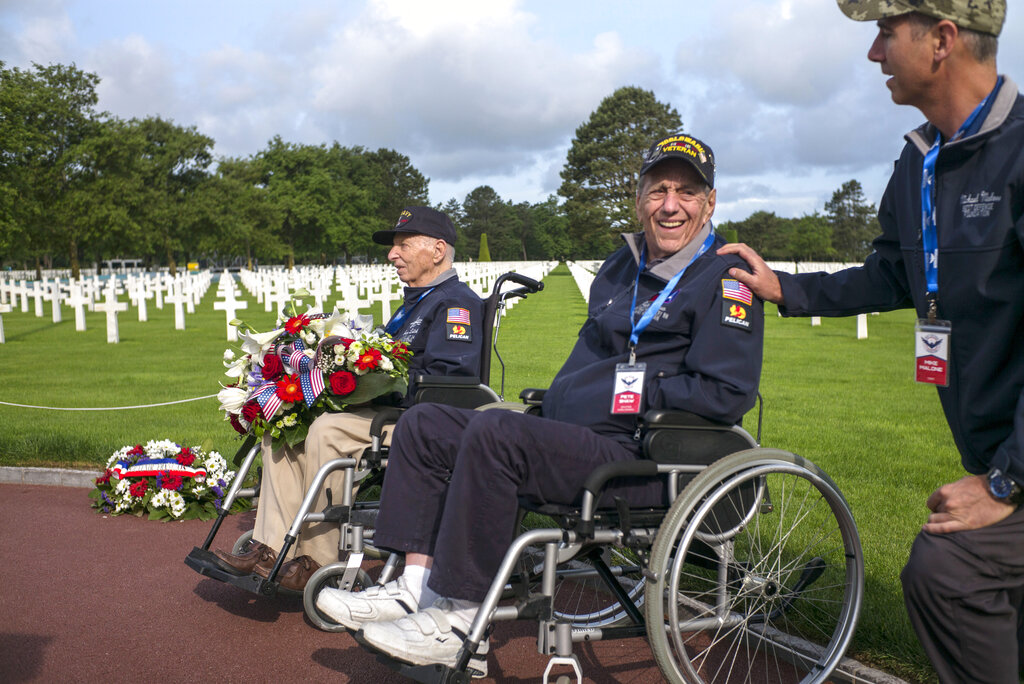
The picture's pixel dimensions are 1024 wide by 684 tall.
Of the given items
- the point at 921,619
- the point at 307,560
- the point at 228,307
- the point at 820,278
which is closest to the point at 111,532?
the point at 307,560

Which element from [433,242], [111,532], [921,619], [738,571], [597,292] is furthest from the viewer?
[111,532]

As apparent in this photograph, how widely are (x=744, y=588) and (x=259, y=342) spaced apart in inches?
98.6

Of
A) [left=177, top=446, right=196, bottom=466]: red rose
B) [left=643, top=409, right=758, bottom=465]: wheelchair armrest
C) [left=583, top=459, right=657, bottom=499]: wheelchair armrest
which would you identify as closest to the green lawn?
[left=177, top=446, right=196, bottom=466]: red rose

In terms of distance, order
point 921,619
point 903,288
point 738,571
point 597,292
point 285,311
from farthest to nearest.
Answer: point 285,311, point 597,292, point 738,571, point 903,288, point 921,619

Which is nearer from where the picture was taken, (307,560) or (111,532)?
(307,560)

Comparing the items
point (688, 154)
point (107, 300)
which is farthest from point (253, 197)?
point (688, 154)

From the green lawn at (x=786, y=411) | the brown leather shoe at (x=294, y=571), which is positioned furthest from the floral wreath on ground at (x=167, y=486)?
the brown leather shoe at (x=294, y=571)

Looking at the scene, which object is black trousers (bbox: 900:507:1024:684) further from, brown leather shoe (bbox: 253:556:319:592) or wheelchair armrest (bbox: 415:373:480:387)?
brown leather shoe (bbox: 253:556:319:592)

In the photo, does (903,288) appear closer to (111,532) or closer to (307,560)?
(307,560)

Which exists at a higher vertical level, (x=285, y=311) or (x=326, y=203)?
(x=326, y=203)

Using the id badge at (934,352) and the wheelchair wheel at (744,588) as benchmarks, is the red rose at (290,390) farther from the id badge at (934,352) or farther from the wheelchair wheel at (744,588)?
the id badge at (934,352)

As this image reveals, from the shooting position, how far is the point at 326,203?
84.6m

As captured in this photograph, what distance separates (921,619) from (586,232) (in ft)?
287

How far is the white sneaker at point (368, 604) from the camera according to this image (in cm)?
318
